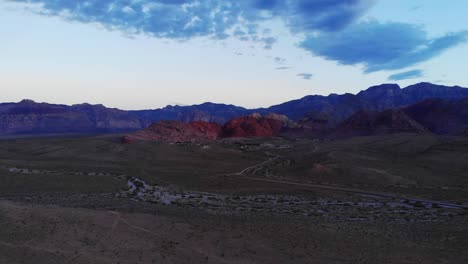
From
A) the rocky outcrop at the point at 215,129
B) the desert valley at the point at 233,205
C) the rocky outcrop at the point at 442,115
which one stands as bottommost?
the desert valley at the point at 233,205

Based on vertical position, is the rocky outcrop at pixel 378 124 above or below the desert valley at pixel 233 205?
above

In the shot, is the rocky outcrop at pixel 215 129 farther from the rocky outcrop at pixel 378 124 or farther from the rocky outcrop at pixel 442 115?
the rocky outcrop at pixel 442 115

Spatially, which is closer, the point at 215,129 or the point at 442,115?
the point at 442,115

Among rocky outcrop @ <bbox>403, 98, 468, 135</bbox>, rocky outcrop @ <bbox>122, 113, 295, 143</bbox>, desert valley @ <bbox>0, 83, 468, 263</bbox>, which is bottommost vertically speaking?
desert valley @ <bbox>0, 83, 468, 263</bbox>

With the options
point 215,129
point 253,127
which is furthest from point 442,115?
point 215,129

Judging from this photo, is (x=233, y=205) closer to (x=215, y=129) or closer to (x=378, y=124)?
(x=378, y=124)

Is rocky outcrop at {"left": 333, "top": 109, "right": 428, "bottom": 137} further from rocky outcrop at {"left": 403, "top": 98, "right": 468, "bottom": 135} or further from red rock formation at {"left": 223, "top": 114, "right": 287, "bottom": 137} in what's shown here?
red rock formation at {"left": 223, "top": 114, "right": 287, "bottom": 137}

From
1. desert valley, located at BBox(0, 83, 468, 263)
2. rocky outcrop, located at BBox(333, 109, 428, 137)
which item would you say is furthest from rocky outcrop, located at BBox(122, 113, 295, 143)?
desert valley, located at BBox(0, 83, 468, 263)

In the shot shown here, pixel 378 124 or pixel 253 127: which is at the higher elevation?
pixel 378 124

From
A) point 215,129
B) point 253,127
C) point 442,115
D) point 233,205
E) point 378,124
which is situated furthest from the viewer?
point 215,129

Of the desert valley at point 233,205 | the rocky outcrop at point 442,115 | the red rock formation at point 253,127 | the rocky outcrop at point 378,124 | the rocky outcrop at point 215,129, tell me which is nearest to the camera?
the desert valley at point 233,205

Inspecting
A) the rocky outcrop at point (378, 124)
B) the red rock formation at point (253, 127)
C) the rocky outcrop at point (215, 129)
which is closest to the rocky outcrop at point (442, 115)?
→ the rocky outcrop at point (378, 124)

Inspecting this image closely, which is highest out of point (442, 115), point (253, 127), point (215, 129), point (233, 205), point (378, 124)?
point (442, 115)

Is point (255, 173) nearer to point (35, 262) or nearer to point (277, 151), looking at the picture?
point (277, 151)
